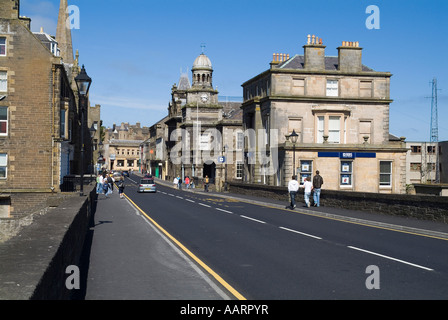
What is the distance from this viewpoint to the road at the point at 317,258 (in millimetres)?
8969

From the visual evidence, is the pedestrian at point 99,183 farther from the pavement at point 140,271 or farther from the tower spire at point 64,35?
the pavement at point 140,271

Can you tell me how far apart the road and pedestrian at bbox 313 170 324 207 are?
7.06 meters

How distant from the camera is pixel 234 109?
86.0m

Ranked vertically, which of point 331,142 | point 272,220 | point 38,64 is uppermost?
point 38,64

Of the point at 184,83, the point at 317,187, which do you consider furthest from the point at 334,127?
the point at 184,83

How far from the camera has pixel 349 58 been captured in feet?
151

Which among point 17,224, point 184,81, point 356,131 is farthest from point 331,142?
point 184,81

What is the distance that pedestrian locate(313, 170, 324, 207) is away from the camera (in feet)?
91.1

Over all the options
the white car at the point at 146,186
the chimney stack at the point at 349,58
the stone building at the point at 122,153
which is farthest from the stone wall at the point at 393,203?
the stone building at the point at 122,153

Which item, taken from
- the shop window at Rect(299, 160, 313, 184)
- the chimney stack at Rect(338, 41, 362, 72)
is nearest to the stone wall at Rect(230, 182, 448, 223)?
the shop window at Rect(299, 160, 313, 184)

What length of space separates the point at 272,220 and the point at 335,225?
298 cm

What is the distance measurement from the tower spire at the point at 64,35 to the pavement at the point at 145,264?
55.0 meters
